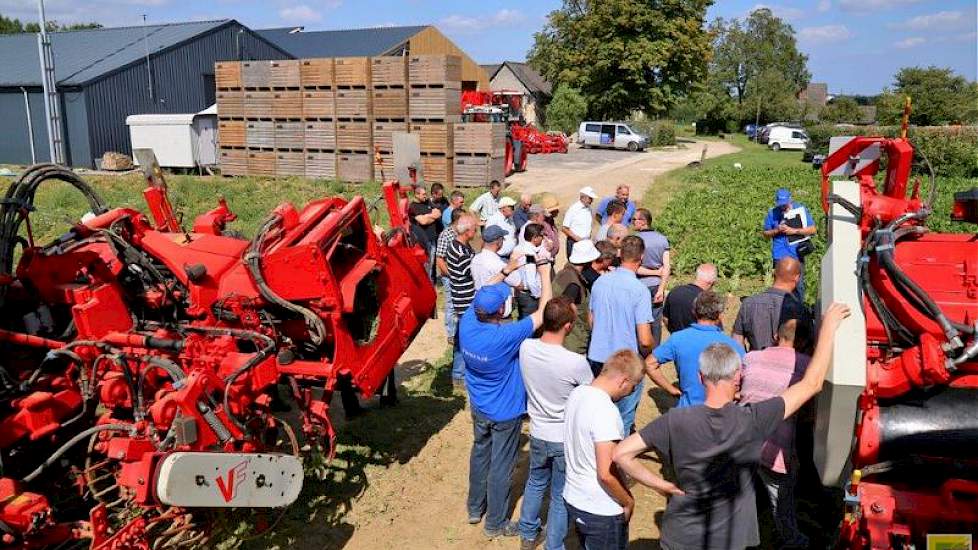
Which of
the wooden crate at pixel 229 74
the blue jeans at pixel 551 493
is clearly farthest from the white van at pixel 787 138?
the blue jeans at pixel 551 493

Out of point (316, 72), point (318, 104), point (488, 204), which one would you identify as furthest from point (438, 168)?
point (488, 204)

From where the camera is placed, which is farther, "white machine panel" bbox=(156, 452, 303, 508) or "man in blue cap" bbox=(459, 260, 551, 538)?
"man in blue cap" bbox=(459, 260, 551, 538)

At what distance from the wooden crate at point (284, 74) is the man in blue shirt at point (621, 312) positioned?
568 inches

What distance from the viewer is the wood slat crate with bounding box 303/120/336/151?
58.6 feet

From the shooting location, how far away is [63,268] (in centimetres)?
478

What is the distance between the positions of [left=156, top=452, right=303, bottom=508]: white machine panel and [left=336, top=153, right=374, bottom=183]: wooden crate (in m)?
13.9

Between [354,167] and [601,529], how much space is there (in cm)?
1525

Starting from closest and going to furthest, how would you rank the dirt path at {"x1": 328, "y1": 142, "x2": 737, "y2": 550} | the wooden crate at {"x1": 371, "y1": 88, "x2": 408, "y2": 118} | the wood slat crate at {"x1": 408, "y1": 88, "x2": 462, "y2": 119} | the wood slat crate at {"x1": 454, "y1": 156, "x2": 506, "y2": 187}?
the dirt path at {"x1": 328, "y1": 142, "x2": 737, "y2": 550} < the wood slat crate at {"x1": 408, "y1": 88, "x2": 462, "y2": 119} < the wood slat crate at {"x1": 454, "y1": 156, "x2": 506, "y2": 187} < the wooden crate at {"x1": 371, "y1": 88, "x2": 408, "y2": 118}

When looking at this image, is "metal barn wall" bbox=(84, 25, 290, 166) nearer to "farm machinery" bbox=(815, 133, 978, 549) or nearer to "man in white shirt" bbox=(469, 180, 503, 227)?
"man in white shirt" bbox=(469, 180, 503, 227)

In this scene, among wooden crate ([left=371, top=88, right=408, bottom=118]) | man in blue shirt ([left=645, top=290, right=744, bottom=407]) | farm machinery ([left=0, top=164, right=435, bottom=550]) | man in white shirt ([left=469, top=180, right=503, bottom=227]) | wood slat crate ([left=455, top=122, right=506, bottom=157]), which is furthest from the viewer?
wooden crate ([left=371, top=88, right=408, bottom=118])

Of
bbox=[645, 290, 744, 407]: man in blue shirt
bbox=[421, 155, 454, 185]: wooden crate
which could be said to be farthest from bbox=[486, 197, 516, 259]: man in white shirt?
bbox=[421, 155, 454, 185]: wooden crate

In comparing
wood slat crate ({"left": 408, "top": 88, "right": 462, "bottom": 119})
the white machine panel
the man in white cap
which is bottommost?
the white machine panel

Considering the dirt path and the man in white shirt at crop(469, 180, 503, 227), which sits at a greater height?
the man in white shirt at crop(469, 180, 503, 227)

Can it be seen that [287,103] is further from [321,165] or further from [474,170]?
[474,170]
